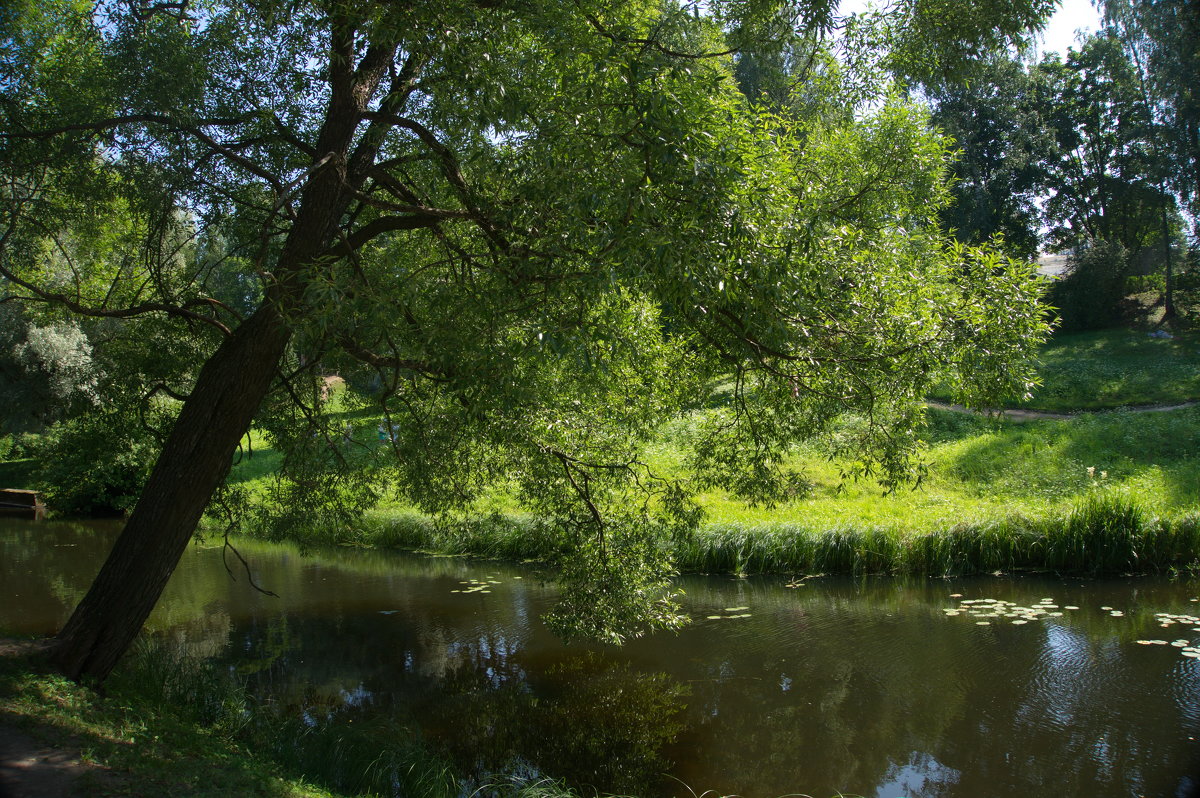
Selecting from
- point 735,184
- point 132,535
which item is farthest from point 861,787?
point 132,535

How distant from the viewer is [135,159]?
859cm

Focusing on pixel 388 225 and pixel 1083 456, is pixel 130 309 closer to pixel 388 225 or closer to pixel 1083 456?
pixel 388 225

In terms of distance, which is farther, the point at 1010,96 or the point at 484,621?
the point at 1010,96

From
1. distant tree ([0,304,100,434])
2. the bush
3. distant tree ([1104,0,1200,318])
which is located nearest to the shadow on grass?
the bush

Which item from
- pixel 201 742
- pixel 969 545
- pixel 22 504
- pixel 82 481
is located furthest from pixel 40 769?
pixel 22 504

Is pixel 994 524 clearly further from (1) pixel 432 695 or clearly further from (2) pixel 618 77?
(2) pixel 618 77

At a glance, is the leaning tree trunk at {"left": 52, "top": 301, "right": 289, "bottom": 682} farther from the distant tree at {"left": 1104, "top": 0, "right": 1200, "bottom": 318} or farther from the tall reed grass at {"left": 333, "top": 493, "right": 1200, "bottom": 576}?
the distant tree at {"left": 1104, "top": 0, "right": 1200, "bottom": 318}

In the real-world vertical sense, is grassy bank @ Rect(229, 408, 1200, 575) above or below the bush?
below

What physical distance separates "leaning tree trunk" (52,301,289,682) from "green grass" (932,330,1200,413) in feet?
59.4

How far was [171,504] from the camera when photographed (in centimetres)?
712

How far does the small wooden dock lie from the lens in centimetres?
2312

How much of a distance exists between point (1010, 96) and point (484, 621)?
104 feet

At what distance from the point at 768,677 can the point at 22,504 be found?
23.3 metres

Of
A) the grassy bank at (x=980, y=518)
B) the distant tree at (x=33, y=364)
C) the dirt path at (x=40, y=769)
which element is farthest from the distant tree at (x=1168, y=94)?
the distant tree at (x=33, y=364)
